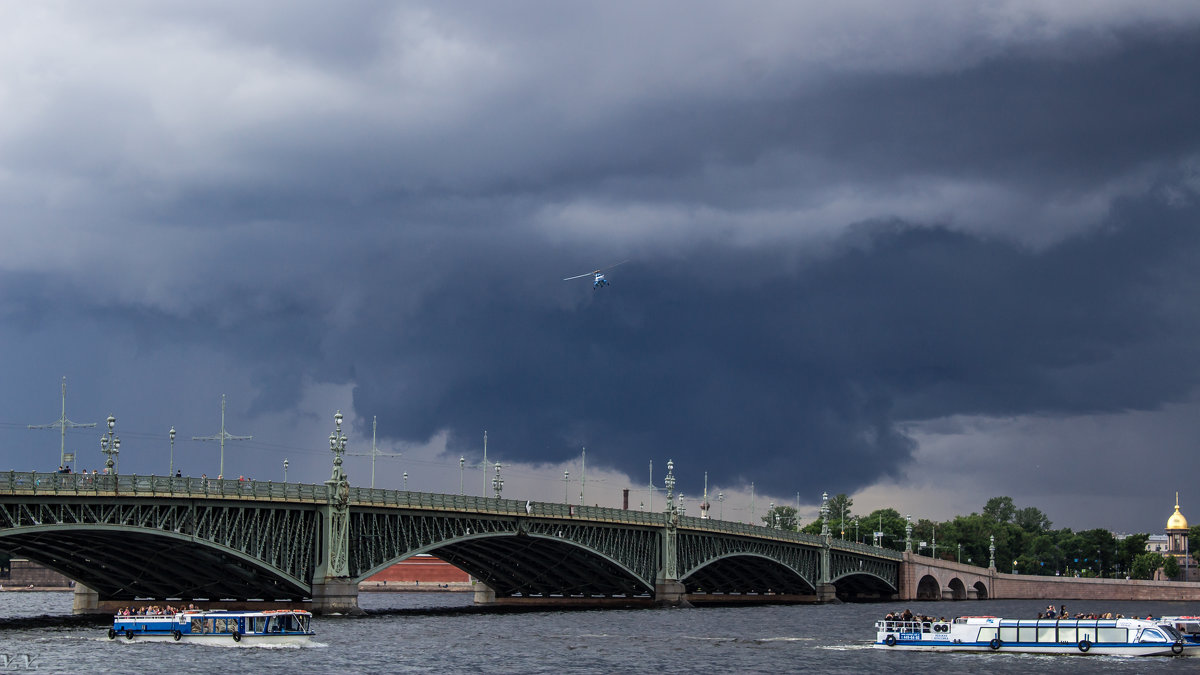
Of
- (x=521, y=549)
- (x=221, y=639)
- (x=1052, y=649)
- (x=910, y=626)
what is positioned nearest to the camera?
(x=221, y=639)

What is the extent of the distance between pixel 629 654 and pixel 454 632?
21.6m

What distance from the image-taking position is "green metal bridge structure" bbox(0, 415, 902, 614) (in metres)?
95.1

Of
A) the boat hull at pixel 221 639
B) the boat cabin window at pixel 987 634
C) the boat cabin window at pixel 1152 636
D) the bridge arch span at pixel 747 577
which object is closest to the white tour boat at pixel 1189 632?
the boat cabin window at pixel 1152 636

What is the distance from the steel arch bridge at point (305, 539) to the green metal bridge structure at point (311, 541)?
0.14 m

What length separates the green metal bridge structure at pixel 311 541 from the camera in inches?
3745

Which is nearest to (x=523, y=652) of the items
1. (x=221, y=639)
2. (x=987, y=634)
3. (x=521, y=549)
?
(x=221, y=639)

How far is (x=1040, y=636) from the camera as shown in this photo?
95625 millimetres

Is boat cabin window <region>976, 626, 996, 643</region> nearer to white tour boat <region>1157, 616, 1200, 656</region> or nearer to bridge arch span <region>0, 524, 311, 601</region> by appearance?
white tour boat <region>1157, 616, 1200, 656</region>

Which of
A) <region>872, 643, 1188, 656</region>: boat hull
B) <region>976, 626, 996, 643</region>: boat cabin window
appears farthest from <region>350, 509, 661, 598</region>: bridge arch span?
<region>976, 626, 996, 643</region>: boat cabin window

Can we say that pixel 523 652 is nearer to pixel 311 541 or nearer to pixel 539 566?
pixel 311 541

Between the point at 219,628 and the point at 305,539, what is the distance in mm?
20674

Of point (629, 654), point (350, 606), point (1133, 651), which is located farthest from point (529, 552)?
point (1133, 651)

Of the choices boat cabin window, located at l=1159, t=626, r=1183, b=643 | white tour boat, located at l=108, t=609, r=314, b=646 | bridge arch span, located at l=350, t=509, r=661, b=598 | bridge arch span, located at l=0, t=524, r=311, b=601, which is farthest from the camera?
bridge arch span, located at l=350, t=509, r=661, b=598

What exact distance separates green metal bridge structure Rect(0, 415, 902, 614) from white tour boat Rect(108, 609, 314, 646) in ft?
22.1
